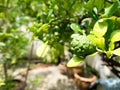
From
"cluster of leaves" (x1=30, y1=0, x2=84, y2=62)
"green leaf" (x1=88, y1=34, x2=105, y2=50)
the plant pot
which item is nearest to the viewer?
"green leaf" (x1=88, y1=34, x2=105, y2=50)

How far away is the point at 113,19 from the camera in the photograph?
595 millimetres

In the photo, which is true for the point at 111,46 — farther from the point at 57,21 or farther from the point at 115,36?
the point at 57,21

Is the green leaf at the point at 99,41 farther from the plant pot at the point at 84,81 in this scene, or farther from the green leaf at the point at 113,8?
the plant pot at the point at 84,81

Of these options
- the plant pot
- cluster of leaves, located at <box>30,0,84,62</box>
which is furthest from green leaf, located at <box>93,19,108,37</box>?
the plant pot

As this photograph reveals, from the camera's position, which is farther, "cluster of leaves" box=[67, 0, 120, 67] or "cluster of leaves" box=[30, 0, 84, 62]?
"cluster of leaves" box=[30, 0, 84, 62]

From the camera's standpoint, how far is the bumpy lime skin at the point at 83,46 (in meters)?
0.60

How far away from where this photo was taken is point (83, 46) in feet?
2.00

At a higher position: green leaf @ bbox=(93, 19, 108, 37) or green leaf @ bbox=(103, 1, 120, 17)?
green leaf @ bbox=(103, 1, 120, 17)

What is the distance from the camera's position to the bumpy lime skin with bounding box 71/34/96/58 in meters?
0.60

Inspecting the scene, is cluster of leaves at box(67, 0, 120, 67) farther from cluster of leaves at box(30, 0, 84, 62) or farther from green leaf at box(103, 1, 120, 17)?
cluster of leaves at box(30, 0, 84, 62)

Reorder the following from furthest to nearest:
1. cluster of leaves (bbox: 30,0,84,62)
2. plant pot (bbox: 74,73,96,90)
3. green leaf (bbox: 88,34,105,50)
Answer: plant pot (bbox: 74,73,96,90) → cluster of leaves (bbox: 30,0,84,62) → green leaf (bbox: 88,34,105,50)

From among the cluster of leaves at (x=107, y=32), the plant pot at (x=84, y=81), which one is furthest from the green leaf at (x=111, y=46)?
the plant pot at (x=84, y=81)

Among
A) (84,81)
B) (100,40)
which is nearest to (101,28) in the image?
(100,40)

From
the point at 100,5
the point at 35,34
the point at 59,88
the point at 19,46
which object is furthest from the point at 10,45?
the point at 100,5
